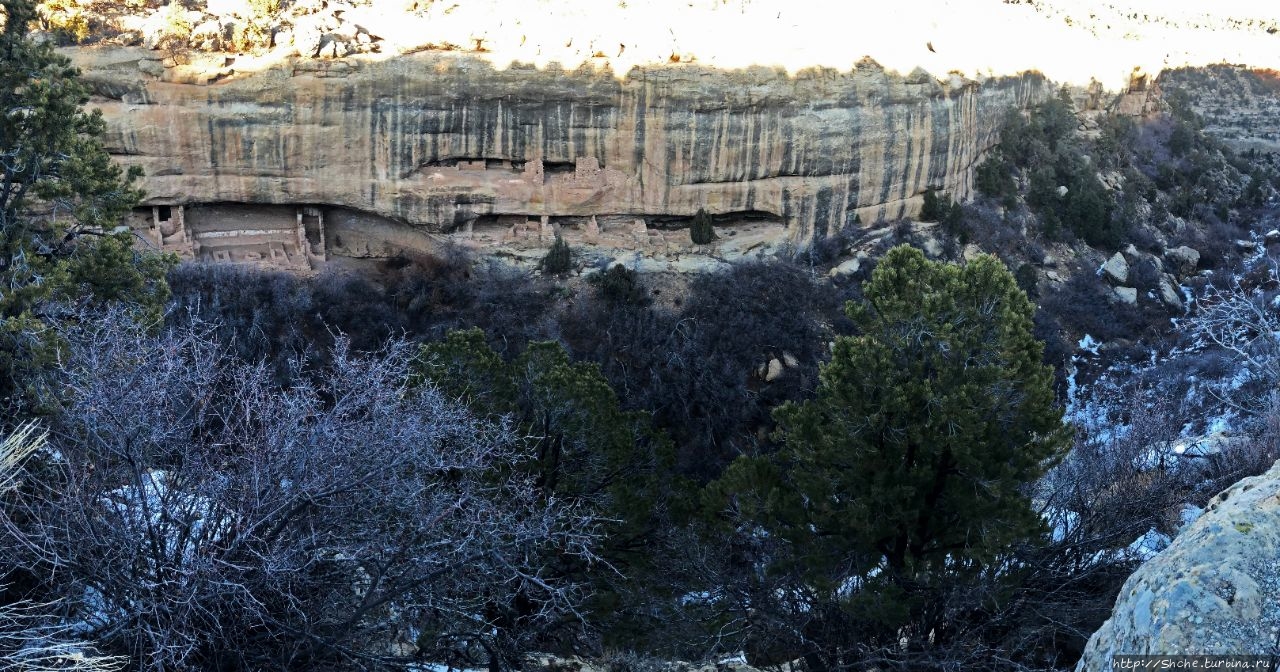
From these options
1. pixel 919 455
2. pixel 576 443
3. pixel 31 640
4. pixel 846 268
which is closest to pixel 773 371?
pixel 846 268

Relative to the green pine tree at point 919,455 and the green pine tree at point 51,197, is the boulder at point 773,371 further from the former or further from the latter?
the green pine tree at point 51,197

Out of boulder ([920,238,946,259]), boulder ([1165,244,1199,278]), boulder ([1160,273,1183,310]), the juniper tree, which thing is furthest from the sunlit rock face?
the juniper tree

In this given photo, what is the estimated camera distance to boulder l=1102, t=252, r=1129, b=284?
26.6 metres

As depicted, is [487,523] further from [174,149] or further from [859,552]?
[174,149]

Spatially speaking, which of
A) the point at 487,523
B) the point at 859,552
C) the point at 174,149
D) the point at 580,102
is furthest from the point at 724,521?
the point at 174,149

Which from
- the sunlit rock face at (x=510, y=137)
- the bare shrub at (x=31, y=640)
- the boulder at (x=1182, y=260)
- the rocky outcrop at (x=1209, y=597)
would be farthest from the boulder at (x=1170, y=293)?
the bare shrub at (x=31, y=640)

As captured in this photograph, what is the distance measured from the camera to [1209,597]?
14.0ft

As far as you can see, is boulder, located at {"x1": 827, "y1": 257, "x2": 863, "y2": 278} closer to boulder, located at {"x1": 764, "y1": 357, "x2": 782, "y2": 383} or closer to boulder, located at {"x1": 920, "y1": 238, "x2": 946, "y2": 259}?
boulder, located at {"x1": 920, "y1": 238, "x2": 946, "y2": 259}

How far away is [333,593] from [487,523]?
1.14 metres

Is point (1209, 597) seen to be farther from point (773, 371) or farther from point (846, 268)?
point (846, 268)

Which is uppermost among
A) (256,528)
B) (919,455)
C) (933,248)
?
(256,528)

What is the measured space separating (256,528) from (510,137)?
1615 cm

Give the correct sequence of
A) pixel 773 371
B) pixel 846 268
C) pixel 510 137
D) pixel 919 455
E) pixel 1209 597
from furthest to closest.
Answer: pixel 846 268 → pixel 510 137 → pixel 773 371 → pixel 919 455 → pixel 1209 597

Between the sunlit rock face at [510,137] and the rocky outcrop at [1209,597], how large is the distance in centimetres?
1850
